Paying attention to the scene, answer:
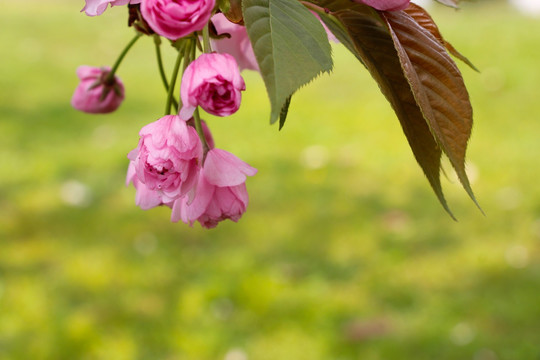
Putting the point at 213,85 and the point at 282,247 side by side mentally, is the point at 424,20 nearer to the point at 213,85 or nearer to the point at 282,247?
the point at 213,85

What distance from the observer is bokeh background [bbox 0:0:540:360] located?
222cm

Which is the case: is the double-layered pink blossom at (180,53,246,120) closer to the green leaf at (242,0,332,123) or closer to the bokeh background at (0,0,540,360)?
the green leaf at (242,0,332,123)

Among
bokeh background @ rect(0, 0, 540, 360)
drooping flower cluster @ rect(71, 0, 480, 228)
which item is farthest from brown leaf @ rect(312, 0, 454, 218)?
bokeh background @ rect(0, 0, 540, 360)

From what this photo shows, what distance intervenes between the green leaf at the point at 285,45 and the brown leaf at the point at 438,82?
0.21ft

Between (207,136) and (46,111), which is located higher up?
(207,136)

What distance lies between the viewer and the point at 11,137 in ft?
11.6

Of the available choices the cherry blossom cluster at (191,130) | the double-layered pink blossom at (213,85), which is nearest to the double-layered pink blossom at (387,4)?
the cherry blossom cluster at (191,130)

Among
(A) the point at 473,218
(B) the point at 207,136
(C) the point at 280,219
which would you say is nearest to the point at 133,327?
(C) the point at 280,219

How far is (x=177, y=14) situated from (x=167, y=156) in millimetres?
97

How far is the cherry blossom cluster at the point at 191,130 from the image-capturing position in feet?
1.47

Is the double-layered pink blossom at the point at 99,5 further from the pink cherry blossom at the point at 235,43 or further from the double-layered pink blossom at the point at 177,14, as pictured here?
the pink cherry blossom at the point at 235,43

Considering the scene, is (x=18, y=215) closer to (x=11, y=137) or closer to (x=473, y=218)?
(x=11, y=137)

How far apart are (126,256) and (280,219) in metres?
0.65

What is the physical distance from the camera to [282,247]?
8.82 feet
